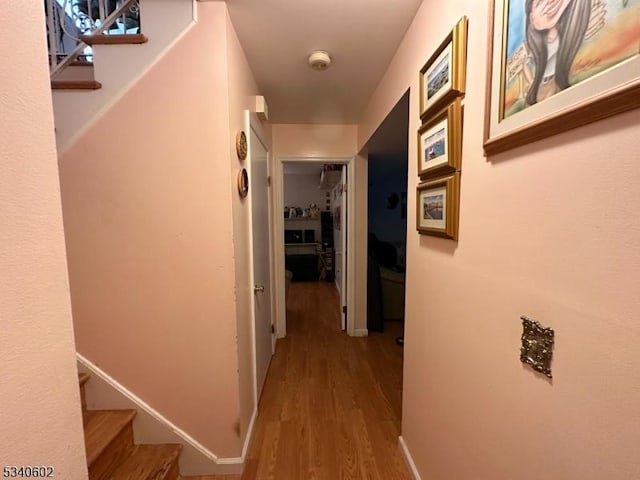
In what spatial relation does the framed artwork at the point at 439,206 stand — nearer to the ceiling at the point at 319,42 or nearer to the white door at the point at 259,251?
the ceiling at the point at 319,42

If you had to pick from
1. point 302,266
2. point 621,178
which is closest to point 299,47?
point 621,178

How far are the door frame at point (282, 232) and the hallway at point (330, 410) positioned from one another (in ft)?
1.02

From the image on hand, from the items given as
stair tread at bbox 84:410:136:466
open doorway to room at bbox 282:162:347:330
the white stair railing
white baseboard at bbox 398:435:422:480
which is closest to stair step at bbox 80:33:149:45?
the white stair railing

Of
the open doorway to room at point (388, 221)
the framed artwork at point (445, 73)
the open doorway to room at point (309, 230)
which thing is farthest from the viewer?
the open doorway to room at point (309, 230)

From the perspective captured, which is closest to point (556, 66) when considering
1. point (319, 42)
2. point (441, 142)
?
point (441, 142)

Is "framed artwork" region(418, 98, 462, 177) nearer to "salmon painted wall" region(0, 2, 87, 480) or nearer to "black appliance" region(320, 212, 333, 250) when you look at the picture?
"salmon painted wall" region(0, 2, 87, 480)

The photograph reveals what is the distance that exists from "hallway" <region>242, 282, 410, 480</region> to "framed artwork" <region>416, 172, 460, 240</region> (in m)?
1.40

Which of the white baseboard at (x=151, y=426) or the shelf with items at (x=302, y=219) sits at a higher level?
the shelf with items at (x=302, y=219)

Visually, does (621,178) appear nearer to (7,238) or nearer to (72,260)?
(7,238)

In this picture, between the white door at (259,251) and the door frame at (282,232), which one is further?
the door frame at (282,232)

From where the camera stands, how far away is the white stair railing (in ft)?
5.01

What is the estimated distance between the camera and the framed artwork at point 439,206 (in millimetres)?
1020

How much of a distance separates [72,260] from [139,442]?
104cm

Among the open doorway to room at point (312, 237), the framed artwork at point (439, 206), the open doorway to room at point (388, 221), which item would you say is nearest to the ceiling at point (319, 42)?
the open doorway to room at point (388, 221)
